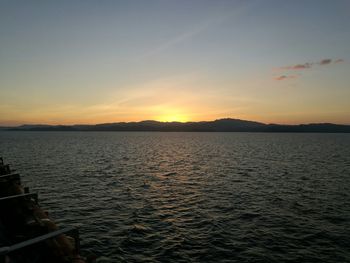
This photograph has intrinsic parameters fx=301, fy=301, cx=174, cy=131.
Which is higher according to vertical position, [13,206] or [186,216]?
[13,206]

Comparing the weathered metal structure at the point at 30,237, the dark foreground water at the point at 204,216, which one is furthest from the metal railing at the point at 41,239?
the dark foreground water at the point at 204,216

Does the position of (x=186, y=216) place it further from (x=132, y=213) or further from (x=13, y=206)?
(x=13, y=206)

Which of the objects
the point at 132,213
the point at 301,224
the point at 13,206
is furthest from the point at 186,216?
the point at 13,206

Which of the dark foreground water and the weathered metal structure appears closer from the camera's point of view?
the weathered metal structure

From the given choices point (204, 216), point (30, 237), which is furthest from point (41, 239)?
point (204, 216)

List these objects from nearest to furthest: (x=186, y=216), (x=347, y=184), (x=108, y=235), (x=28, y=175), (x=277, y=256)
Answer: (x=277, y=256)
(x=108, y=235)
(x=186, y=216)
(x=347, y=184)
(x=28, y=175)

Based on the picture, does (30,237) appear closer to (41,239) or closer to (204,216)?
(41,239)

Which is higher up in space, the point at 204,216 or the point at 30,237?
the point at 30,237

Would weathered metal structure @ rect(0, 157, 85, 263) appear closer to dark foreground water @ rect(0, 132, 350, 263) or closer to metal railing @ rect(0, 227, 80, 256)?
metal railing @ rect(0, 227, 80, 256)

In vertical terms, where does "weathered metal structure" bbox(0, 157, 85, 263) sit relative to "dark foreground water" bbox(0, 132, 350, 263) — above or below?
above

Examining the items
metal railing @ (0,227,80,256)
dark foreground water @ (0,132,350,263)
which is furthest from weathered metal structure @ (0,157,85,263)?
dark foreground water @ (0,132,350,263)

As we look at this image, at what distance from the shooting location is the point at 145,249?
1748 cm

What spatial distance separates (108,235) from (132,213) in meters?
5.16

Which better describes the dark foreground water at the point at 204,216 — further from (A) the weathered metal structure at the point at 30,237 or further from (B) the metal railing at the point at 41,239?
(B) the metal railing at the point at 41,239
